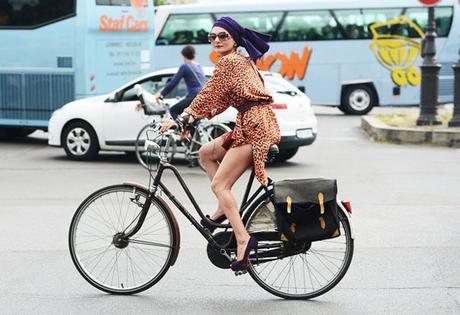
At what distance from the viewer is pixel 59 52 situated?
1755cm

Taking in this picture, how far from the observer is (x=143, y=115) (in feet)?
47.4

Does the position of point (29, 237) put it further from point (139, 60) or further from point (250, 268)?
point (139, 60)

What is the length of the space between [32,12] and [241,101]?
488 inches

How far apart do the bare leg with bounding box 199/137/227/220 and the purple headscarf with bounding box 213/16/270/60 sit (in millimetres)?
573

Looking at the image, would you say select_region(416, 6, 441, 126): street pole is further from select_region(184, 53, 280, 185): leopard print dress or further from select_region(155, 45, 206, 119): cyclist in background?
select_region(184, 53, 280, 185): leopard print dress

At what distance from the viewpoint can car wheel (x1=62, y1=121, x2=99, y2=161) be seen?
14.9 meters

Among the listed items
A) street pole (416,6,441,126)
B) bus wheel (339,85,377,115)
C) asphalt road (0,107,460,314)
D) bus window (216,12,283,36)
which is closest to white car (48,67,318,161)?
asphalt road (0,107,460,314)

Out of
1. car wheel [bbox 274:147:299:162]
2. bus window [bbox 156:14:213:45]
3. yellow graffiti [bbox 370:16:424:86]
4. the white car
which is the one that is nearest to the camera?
the white car

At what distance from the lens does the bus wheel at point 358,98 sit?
2550 cm

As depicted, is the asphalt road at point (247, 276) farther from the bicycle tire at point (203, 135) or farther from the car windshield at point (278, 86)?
the car windshield at point (278, 86)

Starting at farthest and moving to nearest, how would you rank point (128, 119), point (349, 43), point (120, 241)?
1. point (349, 43)
2. point (128, 119)
3. point (120, 241)

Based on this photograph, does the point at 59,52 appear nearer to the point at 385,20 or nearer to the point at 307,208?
the point at 385,20

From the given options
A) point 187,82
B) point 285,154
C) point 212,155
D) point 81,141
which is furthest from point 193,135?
point 212,155

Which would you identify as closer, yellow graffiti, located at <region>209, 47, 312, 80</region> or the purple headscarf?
the purple headscarf
